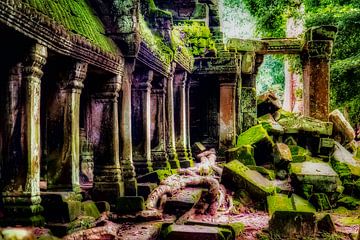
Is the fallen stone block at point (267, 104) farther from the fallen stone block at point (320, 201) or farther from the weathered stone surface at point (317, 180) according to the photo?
the fallen stone block at point (320, 201)

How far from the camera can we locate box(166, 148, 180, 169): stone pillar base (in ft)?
34.3

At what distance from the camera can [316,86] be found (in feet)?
43.6

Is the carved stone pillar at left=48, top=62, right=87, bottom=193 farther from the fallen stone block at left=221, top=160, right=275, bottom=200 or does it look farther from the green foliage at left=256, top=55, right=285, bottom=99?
the green foliage at left=256, top=55, right=285, bottom=99

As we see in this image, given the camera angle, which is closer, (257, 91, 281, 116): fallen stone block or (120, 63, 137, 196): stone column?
(120, 63, 137, 196): stone column

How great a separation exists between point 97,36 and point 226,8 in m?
28.8

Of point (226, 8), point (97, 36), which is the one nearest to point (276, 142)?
point (97, 36)

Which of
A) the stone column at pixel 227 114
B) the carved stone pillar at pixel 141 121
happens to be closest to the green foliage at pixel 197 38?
the stone column at pixel 227 114

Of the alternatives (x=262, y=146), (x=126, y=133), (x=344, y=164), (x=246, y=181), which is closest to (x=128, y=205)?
(x=126, y=133)

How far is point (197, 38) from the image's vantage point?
12508 millimetres

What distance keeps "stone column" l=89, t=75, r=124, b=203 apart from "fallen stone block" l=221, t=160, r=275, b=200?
9.74 ft

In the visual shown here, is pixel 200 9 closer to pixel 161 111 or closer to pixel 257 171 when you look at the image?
pixel 161 111

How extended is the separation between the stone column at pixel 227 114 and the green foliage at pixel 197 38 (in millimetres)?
1156

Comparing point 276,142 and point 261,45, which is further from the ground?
point 261,45

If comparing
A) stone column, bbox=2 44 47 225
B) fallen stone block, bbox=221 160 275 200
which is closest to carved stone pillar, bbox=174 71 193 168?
fallen stone block, bbox=221 160 275 200
